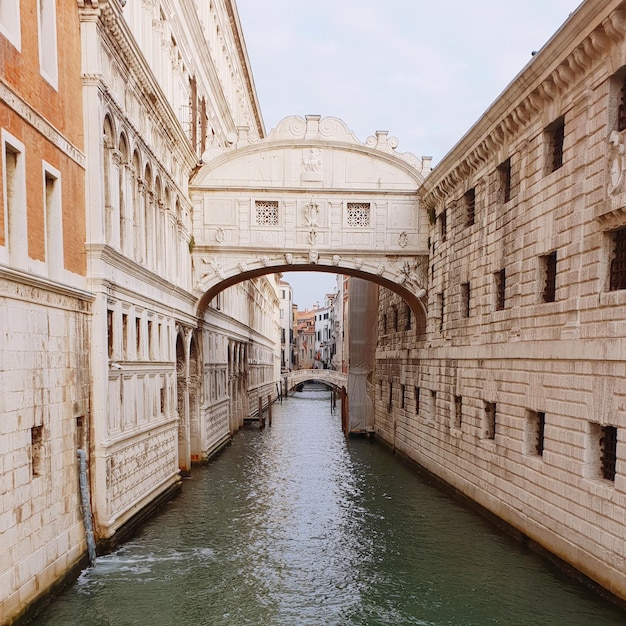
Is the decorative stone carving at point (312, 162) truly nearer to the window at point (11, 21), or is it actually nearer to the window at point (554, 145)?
the window at point (554, 145)

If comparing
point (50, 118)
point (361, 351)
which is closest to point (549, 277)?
point (50, 118)

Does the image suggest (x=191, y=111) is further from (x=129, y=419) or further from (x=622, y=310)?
(x=622, y=310)

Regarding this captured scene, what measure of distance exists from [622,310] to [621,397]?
1238 millimetres

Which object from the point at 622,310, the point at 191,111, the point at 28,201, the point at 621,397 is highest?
the point at 191,111

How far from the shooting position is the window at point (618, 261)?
945 cm

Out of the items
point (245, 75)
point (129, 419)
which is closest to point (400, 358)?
point (129, 419)

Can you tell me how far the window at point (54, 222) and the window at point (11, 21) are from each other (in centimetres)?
188

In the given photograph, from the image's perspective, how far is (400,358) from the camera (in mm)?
23469

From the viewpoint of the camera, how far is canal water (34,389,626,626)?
30.3ft

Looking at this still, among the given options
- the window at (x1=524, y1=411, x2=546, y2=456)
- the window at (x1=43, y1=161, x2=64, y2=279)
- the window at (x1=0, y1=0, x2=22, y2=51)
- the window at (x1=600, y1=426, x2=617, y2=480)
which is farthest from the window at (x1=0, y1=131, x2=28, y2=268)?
the window at (x1=524, y1=411, x2=546, y2=456)

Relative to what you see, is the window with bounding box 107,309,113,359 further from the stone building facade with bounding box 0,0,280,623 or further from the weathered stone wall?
the weathered stone wall

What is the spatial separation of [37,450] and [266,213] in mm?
11923

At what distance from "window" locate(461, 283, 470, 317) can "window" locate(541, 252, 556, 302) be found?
14.6ft

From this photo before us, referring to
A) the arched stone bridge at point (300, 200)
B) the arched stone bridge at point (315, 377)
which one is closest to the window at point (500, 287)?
the arched stone bridge at point (300, 200)
